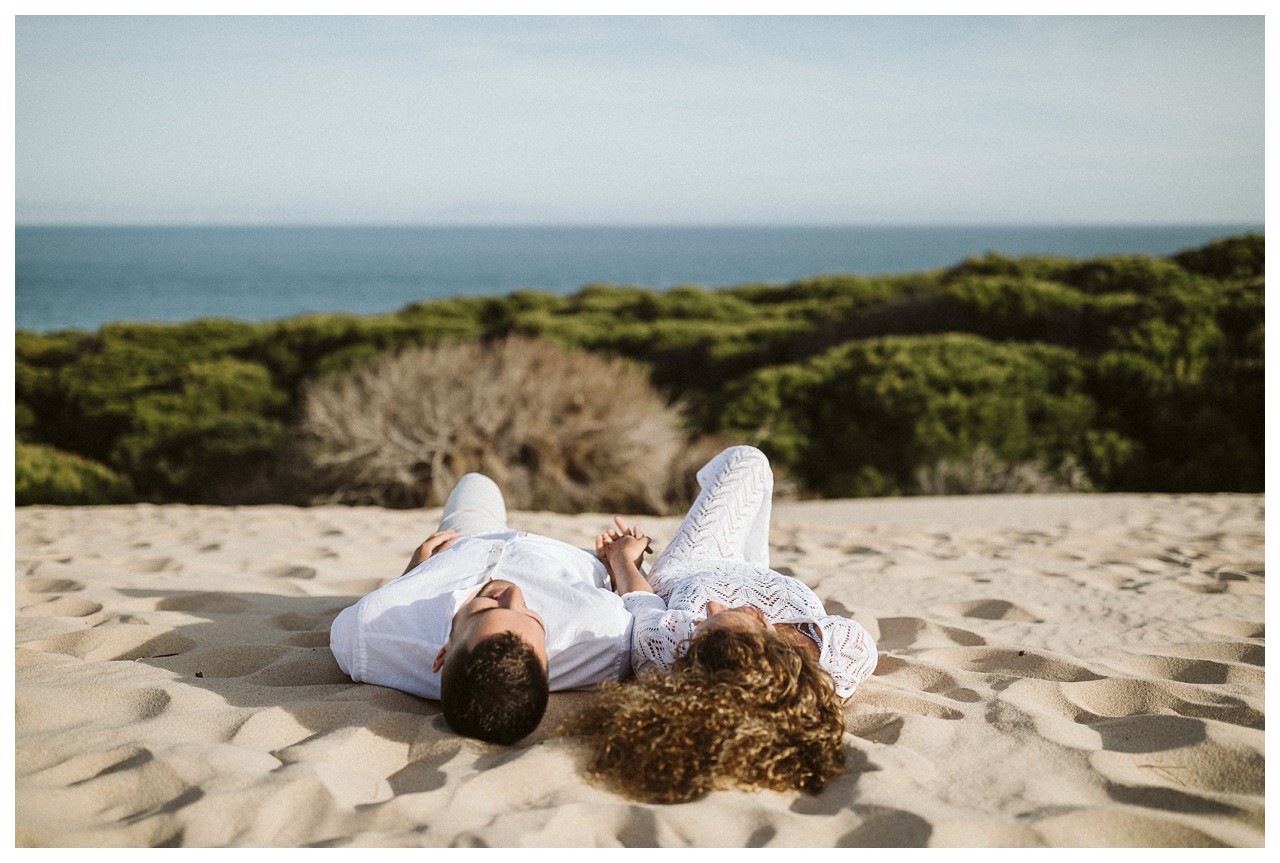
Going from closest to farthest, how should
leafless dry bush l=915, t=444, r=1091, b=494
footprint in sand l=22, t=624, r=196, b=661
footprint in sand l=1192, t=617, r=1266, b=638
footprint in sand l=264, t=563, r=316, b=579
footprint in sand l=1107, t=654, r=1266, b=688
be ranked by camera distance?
footprint in sand l=1107, t=654, r=1266, b=688, footprint in sand l=22, t=624, r=196, b=661, footprint in sand l=1192, t=617, r=1266, b=638, footprint in sand l=264, t=563, r=316, b=579, leafless dry bush l=915, t=444, r=1091, b=494

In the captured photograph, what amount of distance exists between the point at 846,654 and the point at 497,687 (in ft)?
3.70

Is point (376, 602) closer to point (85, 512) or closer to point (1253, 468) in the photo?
point (85, 512)

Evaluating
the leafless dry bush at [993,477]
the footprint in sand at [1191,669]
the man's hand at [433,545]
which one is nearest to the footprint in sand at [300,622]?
the man's hand at [433,545]

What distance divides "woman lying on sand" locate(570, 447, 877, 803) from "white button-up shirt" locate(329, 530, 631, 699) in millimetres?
111

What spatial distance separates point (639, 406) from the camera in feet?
30.8

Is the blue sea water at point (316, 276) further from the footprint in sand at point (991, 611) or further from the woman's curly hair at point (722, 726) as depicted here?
the woman's curly hair at point (722, 726)

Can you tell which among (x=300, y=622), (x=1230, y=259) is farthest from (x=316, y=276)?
(x=300, y=622)

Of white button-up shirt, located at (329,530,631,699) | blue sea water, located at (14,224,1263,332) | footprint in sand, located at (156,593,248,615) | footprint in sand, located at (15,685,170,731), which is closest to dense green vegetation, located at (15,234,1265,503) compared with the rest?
blue sea water, located at (14,224,1263,332)

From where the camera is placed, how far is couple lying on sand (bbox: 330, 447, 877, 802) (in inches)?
93.2

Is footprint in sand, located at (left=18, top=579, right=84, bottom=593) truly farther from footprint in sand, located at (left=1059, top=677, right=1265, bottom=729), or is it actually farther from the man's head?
footprint in sand, located at (left=1059, top=677, right=1265, bottom=729)

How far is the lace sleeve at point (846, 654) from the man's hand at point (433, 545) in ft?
4.92

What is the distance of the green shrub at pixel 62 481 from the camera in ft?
29.7

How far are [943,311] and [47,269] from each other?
2005 inches
